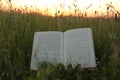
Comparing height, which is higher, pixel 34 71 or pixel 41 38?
pixel 41 38

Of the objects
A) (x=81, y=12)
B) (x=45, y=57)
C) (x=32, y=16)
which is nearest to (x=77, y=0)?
(x=81, y=12)

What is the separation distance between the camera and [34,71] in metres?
2.84

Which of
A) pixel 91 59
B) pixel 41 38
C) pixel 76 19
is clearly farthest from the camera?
pixel 76 19

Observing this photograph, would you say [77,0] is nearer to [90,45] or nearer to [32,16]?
[32,16]

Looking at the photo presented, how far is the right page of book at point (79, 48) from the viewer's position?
277 cm

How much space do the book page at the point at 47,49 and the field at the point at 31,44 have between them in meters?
0.11

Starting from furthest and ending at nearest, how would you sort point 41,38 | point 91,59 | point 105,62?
point 41,38 < point 105,62 < point 91,59

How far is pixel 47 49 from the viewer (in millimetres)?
2988

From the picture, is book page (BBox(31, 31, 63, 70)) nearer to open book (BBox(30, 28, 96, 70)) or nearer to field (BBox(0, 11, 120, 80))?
open book (BBox(30, 28, 96, 70))

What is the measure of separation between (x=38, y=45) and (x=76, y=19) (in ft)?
4.68

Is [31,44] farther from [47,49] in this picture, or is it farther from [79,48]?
[79,48]

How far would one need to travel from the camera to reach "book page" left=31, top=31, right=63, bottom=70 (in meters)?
2.82

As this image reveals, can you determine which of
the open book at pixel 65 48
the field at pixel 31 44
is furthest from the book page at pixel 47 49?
the field at pixel 31 44

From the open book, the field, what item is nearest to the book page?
the open book
